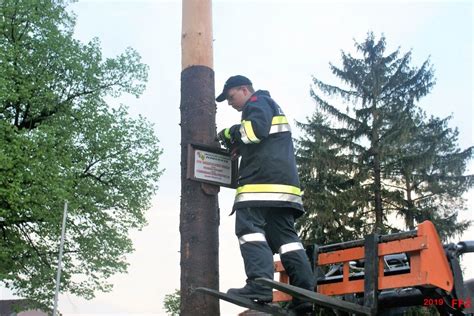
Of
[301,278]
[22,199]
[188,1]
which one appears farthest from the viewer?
[22,199]

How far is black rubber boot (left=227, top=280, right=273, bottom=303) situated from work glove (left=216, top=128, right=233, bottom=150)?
126 centimetres

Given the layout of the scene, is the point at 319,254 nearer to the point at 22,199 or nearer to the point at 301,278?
the point at 301,278

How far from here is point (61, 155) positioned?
17.4 metres

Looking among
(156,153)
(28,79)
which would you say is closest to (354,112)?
(156,153)

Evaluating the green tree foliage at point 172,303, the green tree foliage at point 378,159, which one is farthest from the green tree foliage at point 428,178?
the green tree foliage at point 172,303

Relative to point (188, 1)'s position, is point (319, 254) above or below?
below

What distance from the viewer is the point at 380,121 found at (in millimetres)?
25344

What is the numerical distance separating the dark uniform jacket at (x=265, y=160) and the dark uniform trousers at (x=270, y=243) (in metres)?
0.11

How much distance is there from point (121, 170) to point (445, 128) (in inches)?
622

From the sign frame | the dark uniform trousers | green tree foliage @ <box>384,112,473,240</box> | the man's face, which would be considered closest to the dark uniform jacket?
the dark uniform trousers

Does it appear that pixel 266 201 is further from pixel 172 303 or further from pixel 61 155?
pixel 172 303

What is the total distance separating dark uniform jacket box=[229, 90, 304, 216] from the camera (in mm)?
4098

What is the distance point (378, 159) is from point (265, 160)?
70.4 ft

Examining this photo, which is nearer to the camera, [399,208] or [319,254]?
[319,254]
